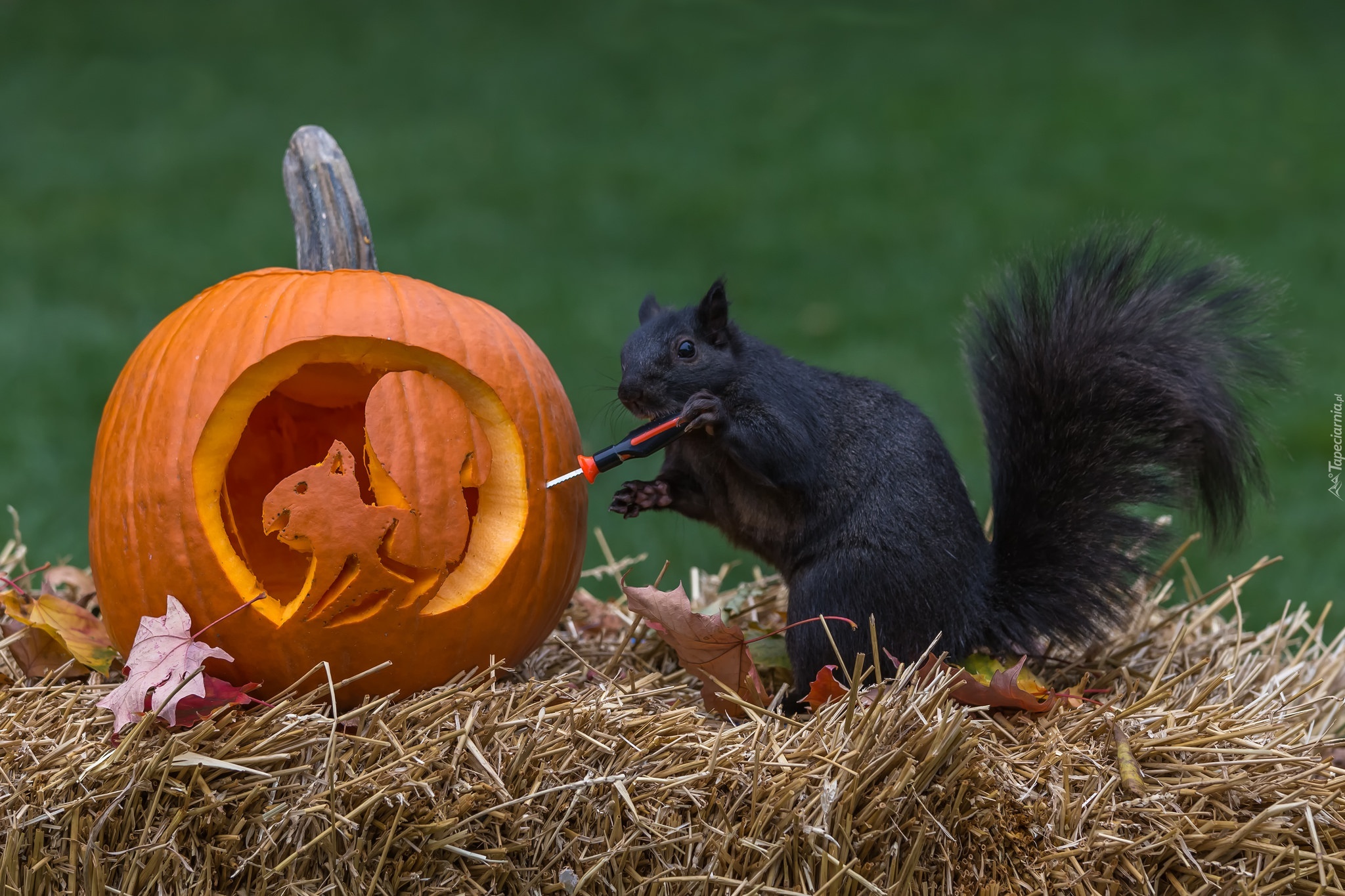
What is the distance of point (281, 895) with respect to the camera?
1.86m

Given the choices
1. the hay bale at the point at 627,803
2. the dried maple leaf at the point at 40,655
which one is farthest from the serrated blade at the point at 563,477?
the dried maple leaf at the point at 40,655

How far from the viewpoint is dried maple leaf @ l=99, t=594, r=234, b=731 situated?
6.30 feet

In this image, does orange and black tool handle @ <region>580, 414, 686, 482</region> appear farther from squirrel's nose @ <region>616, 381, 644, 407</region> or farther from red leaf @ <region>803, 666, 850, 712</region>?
red leaf @ <region>803, 666, 850, 712</region>

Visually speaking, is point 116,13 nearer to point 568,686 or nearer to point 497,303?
point 497,303

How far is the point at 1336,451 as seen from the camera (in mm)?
3695

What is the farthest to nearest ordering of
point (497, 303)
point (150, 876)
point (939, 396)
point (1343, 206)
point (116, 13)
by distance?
point (116, 13)
point (1343, 206)
point (497, 303)
point (939, 396)
point (150, 876)

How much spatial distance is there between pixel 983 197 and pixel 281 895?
614 centimetres

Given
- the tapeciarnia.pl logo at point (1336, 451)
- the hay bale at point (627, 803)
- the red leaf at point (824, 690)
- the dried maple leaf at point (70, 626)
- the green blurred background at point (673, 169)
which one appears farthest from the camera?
the green blurred background at point (673, 169)

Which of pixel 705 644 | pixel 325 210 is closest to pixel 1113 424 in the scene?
pixel 705 644

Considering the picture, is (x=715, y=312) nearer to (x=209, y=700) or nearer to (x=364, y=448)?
(x=364, y=448)

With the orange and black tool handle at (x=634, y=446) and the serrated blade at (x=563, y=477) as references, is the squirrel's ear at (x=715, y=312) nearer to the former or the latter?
the orange and black tool handle at (x=634, y=446)

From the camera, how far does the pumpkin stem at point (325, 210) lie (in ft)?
8.29

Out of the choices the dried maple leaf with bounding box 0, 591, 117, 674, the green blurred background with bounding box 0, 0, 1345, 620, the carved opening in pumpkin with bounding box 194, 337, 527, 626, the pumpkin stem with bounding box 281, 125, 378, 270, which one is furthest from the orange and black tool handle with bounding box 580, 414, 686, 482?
the green blurred background with bounding box 0, 0, 1345, 620

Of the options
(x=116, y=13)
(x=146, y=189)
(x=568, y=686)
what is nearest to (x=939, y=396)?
(x=568, y=686)
